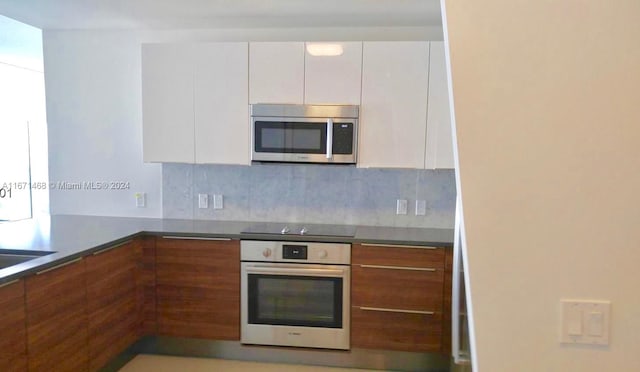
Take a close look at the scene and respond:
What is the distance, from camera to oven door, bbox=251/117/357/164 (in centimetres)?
286

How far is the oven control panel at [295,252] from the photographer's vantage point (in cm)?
277

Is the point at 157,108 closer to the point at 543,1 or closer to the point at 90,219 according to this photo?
the point at 90,219

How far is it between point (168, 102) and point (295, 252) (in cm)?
140

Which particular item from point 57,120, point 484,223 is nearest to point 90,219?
point 57,120

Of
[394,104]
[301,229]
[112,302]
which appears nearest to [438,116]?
[394,104]

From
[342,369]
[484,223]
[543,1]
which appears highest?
[543,1]

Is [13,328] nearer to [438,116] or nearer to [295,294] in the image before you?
[295,294]

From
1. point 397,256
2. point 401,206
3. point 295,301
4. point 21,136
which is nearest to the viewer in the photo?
point 397,256

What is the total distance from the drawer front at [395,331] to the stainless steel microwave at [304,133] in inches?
40.8

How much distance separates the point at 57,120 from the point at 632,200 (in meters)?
3.82

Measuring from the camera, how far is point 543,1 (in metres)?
1.05

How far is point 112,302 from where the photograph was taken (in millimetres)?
2592

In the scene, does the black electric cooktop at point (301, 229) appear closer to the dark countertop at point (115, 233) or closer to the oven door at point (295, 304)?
the dark countertop at point (115, 233)

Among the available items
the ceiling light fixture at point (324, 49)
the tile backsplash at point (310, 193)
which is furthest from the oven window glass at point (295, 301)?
the ceiling light fixture at point (324, 49)
